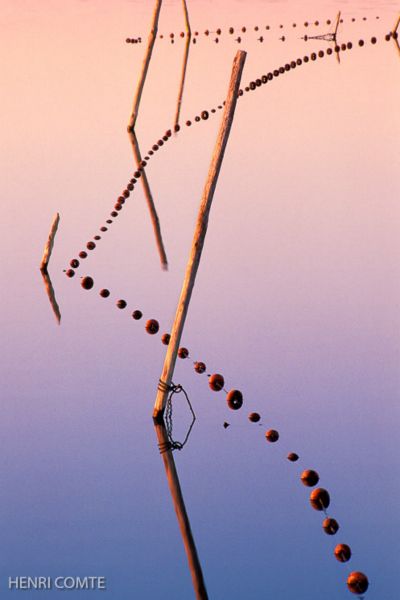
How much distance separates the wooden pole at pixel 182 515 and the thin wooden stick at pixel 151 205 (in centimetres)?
247

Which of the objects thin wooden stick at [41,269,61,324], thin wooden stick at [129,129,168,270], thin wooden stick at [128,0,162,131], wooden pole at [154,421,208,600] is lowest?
wooden pole at [154,421,208,600]

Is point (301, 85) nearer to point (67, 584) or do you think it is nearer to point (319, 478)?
point (319, 478)

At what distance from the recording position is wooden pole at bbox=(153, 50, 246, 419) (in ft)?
16.9

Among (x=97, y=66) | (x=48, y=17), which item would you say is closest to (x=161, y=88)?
(x=97, y=66)

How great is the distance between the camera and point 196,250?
517 cm

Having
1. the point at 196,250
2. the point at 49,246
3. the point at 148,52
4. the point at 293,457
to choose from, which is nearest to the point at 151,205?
the point at 49,246

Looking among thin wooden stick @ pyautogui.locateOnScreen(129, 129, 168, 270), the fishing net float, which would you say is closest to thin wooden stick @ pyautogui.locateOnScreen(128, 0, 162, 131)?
thin wooden stick @ pyautogui.locateOnScreen(129, 129, 168, 270)

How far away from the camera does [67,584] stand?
4.22 metres

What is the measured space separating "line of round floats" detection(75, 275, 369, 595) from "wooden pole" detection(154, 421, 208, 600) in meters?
0.36

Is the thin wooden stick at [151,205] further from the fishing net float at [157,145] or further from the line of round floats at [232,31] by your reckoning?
the line of round floats at [232,31]

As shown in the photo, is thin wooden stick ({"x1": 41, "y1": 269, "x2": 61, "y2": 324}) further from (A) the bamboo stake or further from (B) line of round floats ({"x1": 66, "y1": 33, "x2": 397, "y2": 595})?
(A) the bamboo stake

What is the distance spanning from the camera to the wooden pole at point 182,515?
4242 mm

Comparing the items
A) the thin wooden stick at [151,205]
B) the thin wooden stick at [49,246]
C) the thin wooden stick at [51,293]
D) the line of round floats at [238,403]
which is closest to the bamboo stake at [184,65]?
the thin wooden stick at [151,205]

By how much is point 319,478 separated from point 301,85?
25.3 feet
